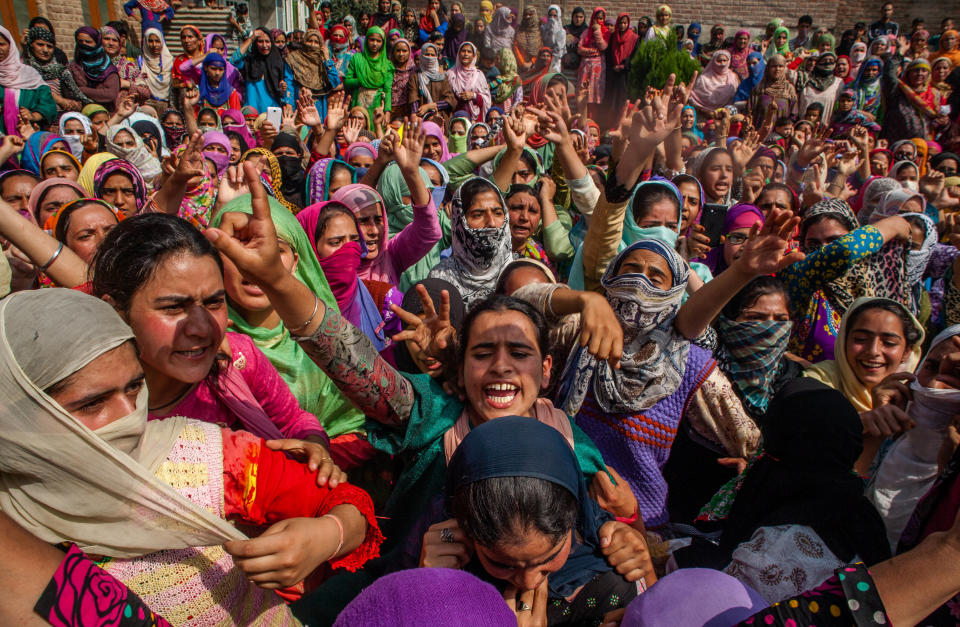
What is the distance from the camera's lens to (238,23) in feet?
41.4

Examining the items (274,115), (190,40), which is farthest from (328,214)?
(190,40)

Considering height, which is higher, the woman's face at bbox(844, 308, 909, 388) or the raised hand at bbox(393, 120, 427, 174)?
the raised hand at bbox(393, 120, 427, 174)

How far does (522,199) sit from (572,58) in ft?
32.1

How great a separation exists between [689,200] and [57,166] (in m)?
4.96

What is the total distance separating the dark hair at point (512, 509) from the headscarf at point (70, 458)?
20.8 inches

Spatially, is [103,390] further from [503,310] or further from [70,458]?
[503,310]

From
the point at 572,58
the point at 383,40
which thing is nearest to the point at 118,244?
the point at 383,40

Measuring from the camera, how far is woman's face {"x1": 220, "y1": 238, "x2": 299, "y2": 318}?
214cm

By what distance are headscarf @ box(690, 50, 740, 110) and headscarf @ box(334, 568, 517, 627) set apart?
1129 cm

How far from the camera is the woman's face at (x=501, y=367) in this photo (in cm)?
170

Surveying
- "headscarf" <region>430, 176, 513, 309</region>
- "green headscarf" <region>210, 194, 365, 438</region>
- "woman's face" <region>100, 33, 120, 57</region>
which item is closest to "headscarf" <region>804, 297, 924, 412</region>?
"headscarf" <region>430, 176, 513, 309</region>

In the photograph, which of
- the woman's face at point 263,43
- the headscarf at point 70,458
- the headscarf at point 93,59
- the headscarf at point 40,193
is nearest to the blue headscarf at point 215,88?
the woman's face at point 263,43

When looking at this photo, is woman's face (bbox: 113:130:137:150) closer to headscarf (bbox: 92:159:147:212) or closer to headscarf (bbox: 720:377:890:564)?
headscarf (bbox: 92:159:147:212)

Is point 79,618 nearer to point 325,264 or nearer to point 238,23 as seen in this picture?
point 325,264
